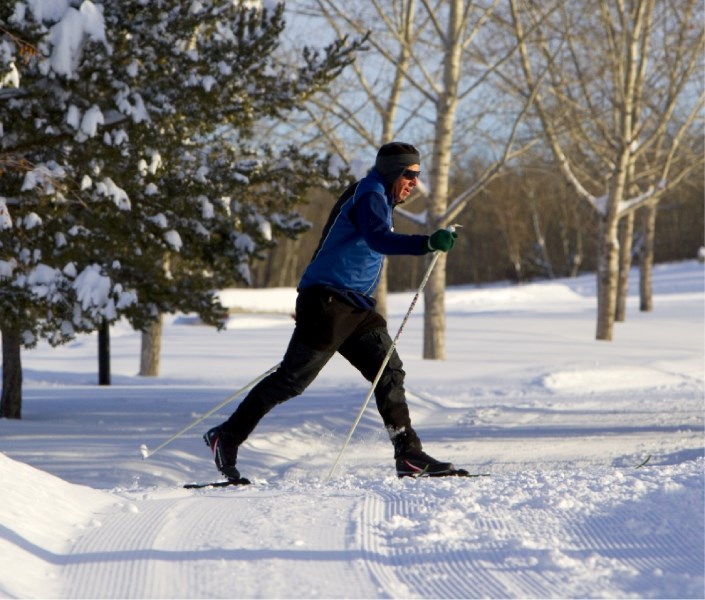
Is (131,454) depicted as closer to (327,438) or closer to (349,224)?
(327,438)

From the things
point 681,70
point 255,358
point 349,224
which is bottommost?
point 255,358

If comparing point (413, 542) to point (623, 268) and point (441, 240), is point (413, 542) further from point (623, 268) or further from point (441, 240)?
point (623, 268)

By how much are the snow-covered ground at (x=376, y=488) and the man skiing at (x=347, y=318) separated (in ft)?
1.04

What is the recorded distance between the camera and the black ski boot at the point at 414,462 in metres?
5.34

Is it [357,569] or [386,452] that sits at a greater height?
[357,569]

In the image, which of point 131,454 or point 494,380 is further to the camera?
point 494,380

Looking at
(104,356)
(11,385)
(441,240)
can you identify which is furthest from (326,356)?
(104,356)

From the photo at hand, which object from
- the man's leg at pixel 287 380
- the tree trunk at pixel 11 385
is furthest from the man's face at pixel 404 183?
the tree trunk at pixel 11 385

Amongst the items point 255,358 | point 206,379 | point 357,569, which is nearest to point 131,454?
point 357,569

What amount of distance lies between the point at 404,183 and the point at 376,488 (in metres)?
1.61

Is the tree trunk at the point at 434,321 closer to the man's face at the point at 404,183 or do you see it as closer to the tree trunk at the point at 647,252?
the man's face at the point at 404,183

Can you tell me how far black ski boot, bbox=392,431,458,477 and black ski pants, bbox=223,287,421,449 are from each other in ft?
0.06

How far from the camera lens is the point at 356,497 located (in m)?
4.55

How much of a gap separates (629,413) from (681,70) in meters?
12.3
